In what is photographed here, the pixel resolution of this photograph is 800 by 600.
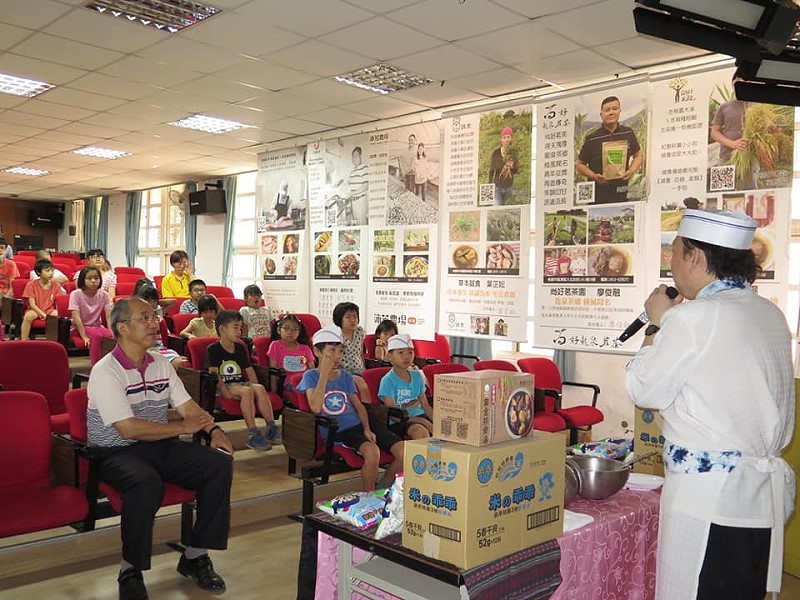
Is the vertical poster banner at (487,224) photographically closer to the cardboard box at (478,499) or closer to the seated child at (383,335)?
the seated child at (383,335)

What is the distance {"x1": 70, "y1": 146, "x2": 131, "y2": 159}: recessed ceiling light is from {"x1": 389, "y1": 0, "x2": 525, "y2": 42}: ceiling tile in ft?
21.7

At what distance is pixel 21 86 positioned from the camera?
6906 mm

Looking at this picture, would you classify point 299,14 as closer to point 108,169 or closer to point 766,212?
point 766,212

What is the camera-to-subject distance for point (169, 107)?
7.48 meters

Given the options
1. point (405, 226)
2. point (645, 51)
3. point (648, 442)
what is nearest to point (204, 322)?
point (405, 226)

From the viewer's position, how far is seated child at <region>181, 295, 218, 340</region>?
645 centimetres

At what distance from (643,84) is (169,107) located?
188 inches

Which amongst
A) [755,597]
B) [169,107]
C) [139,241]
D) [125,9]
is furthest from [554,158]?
[139,241]

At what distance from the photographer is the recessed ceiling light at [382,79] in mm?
6115

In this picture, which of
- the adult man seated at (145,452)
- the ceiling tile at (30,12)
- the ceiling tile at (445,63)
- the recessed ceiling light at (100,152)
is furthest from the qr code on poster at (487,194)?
the recessed ceiling light at (100,152)

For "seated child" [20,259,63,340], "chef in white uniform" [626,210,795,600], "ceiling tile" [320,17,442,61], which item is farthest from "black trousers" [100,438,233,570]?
"seated child" [20,259,63,340]

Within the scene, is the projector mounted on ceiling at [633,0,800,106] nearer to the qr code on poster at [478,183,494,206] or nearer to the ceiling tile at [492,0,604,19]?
the ceiling tile at [492,0,604,19]

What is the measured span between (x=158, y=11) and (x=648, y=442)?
Result: 4.25 meters

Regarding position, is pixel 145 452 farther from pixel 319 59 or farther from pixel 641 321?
pixel 319 59
